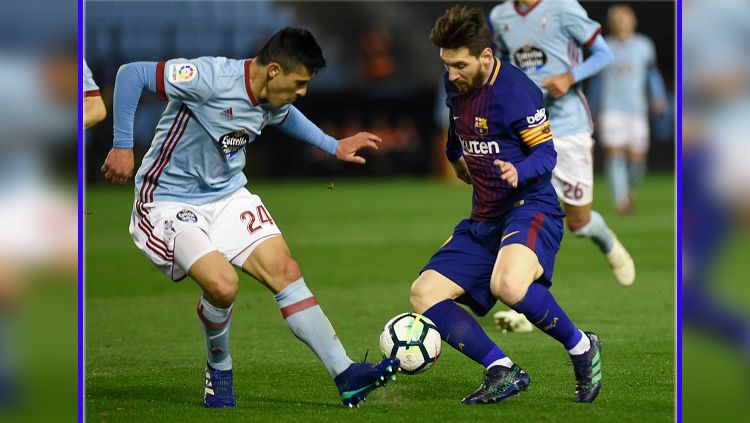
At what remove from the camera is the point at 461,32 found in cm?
459

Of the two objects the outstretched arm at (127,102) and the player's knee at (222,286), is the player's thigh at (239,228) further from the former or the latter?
the outstretched arm at (127,102)

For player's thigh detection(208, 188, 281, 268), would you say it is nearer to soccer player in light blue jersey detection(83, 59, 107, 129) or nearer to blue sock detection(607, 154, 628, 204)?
soccer player in light blue jersey detection(83, 59, 107, 129)

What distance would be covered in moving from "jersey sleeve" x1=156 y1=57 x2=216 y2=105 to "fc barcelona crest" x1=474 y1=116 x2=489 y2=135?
1167mm

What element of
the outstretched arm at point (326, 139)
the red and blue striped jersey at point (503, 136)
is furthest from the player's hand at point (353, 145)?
the red and blue striped jersey at point (503, 136)

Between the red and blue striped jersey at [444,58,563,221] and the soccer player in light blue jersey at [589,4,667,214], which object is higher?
the red and blue striped jersey at [444,58,563,221]

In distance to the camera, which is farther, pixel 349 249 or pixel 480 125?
pixel 349 249

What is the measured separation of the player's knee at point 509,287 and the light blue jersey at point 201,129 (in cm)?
122

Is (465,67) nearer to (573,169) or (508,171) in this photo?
(508,171)

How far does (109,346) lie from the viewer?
21.2 feet

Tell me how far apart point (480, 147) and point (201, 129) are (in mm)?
1239

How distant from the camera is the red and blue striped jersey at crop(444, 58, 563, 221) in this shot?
15.7 ft

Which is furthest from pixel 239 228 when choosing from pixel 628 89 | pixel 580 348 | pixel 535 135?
pixel 628 89

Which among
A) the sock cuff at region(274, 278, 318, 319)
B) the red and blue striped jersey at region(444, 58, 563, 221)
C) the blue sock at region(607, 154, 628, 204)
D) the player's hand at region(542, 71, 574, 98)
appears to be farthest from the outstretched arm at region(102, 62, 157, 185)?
the blue sock at region(607, 154, 628, 204)

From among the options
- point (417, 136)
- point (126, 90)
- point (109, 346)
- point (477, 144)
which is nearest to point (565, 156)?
point (477, 144)
